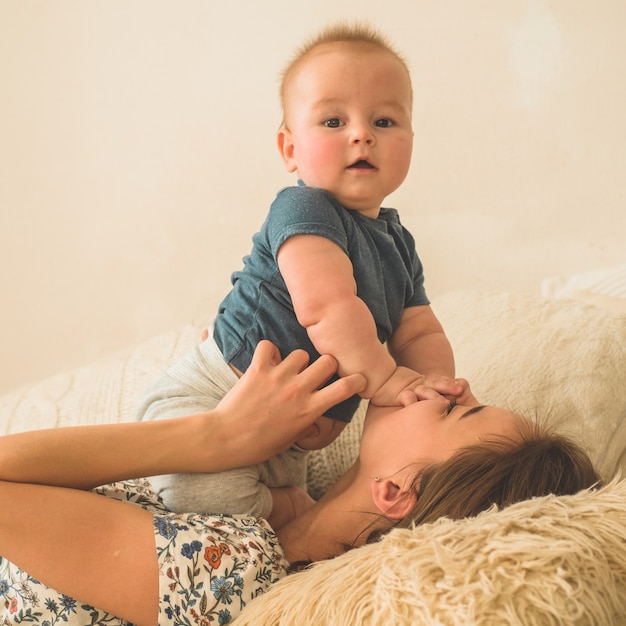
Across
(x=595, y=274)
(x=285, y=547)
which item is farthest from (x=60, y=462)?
(x=595, y=274)

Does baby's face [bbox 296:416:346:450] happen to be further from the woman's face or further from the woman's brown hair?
the woman's brown hair

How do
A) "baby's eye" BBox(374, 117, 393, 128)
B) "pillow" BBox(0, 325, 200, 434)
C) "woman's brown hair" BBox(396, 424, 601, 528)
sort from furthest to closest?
"pillow" BBox(0, 325, 200, 434) < "baby's eye" BBox(374, 117, 393, 128) < "woman's brown hair" BBox(396, 424, 601, 528)

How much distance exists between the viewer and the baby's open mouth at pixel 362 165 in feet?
4.01

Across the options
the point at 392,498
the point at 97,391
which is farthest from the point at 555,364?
the point at 97,391

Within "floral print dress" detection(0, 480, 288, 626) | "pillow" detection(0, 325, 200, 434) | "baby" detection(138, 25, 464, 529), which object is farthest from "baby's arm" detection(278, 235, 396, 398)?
"pillow" detection(0, 325, 200, 434)

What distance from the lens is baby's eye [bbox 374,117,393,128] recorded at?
4.08 feet

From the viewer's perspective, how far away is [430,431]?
3.67 feet

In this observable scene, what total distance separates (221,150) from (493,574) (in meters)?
1.93

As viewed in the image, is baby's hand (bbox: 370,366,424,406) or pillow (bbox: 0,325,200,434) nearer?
baby's hand (bbox: 370,366,424,406)

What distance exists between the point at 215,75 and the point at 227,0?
0.22 metres

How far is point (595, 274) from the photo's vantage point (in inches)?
78.4

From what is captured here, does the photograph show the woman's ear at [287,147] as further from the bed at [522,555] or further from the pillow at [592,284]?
the pillow at [592,284]

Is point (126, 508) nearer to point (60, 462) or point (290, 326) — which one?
point (60, 462)

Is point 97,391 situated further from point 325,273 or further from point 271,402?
point 325,273
